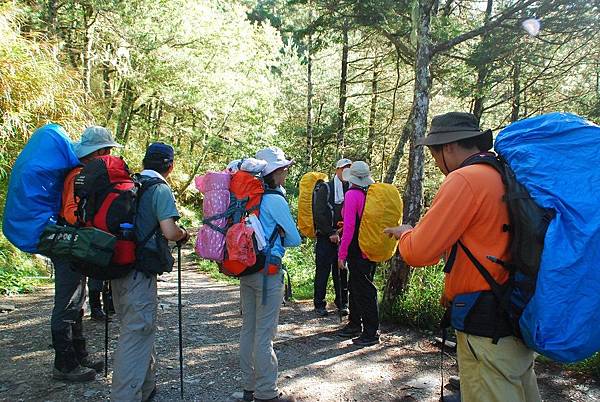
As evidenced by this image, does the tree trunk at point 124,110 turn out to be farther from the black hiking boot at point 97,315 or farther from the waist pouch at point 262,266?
the waist pouch at point 262,266

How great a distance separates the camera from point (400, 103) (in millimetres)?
17812

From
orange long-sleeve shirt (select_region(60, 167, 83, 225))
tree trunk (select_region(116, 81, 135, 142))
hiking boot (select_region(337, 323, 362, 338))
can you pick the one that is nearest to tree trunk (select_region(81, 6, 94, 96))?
tree trunk (select_region(116, 81, 135, 142))

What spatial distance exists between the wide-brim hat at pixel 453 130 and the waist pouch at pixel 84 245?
8.05 ft

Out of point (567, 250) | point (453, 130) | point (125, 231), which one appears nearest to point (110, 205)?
point (125, 231)

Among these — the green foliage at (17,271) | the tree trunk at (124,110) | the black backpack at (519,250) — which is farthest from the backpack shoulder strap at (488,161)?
the tree trunk at (124,110)

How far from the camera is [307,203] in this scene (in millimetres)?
7691

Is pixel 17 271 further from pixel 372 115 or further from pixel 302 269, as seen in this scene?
pixel 372 115

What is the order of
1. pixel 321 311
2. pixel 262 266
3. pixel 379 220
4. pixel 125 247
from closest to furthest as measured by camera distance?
pixel 125 247
pixel 262 266
pixel 379 220
pixel 321 311

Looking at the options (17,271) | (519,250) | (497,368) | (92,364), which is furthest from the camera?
(17,271)

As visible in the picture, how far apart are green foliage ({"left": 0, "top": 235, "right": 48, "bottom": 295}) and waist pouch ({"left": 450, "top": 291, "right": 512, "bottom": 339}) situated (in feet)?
28.3

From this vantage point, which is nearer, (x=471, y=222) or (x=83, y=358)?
(x=471, y=222)

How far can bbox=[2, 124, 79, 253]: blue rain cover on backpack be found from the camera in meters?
4.25

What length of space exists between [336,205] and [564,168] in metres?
5.14

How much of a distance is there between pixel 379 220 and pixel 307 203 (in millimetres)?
2177
